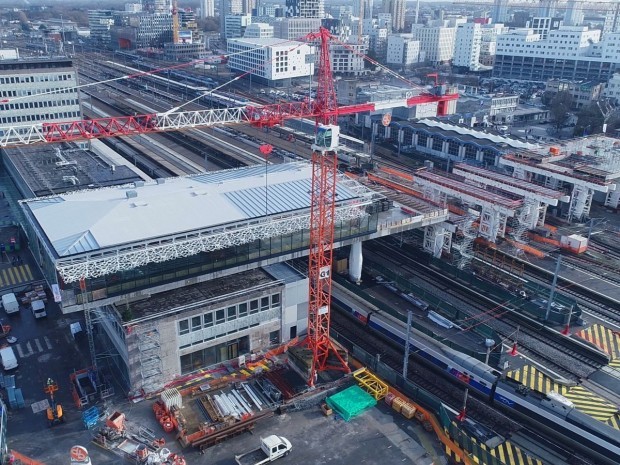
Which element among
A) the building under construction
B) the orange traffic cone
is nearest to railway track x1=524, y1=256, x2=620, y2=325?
the orange traffic cone

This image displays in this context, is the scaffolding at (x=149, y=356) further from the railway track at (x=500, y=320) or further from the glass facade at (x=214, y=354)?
the railway track at (x=500, y=320)

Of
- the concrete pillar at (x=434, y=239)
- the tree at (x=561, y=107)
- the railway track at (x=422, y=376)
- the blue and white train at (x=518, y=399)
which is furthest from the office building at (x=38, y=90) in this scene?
the tree at (x=561, y=107)

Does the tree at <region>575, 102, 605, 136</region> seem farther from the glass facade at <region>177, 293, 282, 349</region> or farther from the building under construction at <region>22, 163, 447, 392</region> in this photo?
the glass facade at <region>177, 293, 282, 349</region>

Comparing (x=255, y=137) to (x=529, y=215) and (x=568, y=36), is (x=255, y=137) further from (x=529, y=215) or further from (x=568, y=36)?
(x=568, y=36)

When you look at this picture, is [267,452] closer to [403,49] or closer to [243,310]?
[243,310]

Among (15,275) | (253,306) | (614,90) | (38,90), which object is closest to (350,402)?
(253,306)

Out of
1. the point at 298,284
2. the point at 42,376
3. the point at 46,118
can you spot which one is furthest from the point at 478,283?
the point at 46,118
